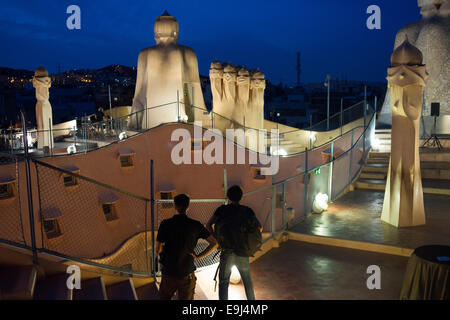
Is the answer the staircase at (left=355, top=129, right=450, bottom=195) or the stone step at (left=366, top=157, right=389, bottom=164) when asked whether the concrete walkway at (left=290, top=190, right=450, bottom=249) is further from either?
the stone step at (left=366, top=157, right=389, bottom=164)

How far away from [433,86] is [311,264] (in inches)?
503

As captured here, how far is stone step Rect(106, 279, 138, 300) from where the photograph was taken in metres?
4.43

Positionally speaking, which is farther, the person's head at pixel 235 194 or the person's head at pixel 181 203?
the person's head at pixel 235 194

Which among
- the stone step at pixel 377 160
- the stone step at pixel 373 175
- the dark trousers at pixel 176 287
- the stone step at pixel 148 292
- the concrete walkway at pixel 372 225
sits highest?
the stone step at pixel 377 160

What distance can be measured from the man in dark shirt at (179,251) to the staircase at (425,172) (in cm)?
743

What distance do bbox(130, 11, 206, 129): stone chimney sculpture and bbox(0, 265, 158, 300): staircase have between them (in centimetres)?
1481

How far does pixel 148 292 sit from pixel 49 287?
57.3 inches

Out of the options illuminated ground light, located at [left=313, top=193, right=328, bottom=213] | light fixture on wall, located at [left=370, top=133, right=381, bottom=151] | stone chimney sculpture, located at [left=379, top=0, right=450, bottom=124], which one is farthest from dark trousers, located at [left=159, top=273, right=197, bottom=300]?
stone chimney sculpture, located at [left=379, top=0, right=450, bottom=124]

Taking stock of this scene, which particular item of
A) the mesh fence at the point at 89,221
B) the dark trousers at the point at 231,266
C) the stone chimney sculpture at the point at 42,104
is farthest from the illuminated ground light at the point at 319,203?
the stone chimney sculpture at the point at 42,104

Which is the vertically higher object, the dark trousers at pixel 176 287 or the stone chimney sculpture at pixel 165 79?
the stone chimney sculpture at pixel 165 79

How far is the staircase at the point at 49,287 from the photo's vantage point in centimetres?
345
